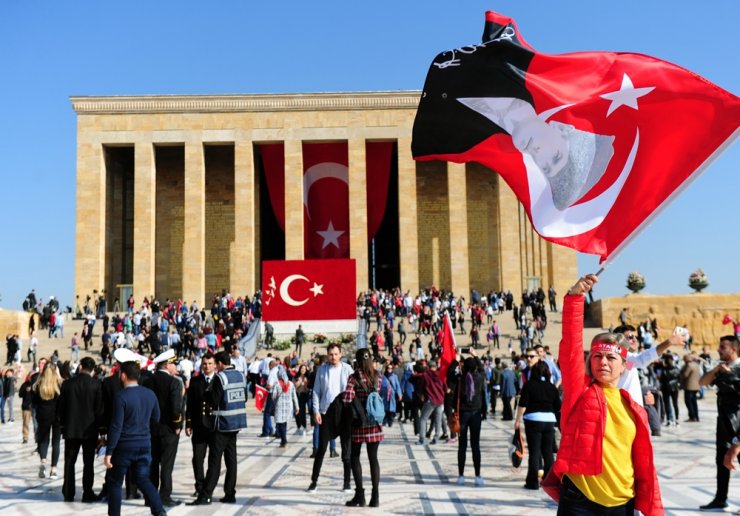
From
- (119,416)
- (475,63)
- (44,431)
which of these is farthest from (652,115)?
(44,431)

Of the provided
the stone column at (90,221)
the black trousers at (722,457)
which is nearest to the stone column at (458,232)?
the stone column at (90,221)

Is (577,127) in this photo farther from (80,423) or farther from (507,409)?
(507,409)

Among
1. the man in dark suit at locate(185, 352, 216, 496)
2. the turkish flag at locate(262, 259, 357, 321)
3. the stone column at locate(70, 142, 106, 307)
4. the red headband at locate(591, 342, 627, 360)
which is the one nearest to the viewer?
the red headband at locate(591, 342, 627, 360)

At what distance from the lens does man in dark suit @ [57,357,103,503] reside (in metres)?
8.16

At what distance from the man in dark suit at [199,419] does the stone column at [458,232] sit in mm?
32997

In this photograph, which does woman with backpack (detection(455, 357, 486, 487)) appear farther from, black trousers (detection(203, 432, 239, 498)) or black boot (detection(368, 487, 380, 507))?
black trousers (detection(203, 432, 239, 498))

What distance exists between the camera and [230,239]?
144 feet

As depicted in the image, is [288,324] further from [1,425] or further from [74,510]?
[74,510]

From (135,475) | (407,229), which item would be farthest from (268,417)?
(407,229)

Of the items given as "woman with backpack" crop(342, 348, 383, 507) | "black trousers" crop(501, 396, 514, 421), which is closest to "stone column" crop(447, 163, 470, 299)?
"black trousers" crop(501, 396, 514, 421)

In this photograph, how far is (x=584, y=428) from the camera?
3.85 m

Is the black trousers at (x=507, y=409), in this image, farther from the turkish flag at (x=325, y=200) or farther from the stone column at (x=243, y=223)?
the stone column at (x=243, y=223)

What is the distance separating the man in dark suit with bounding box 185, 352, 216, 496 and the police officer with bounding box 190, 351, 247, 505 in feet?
0.29

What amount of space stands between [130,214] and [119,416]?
39923 mm
